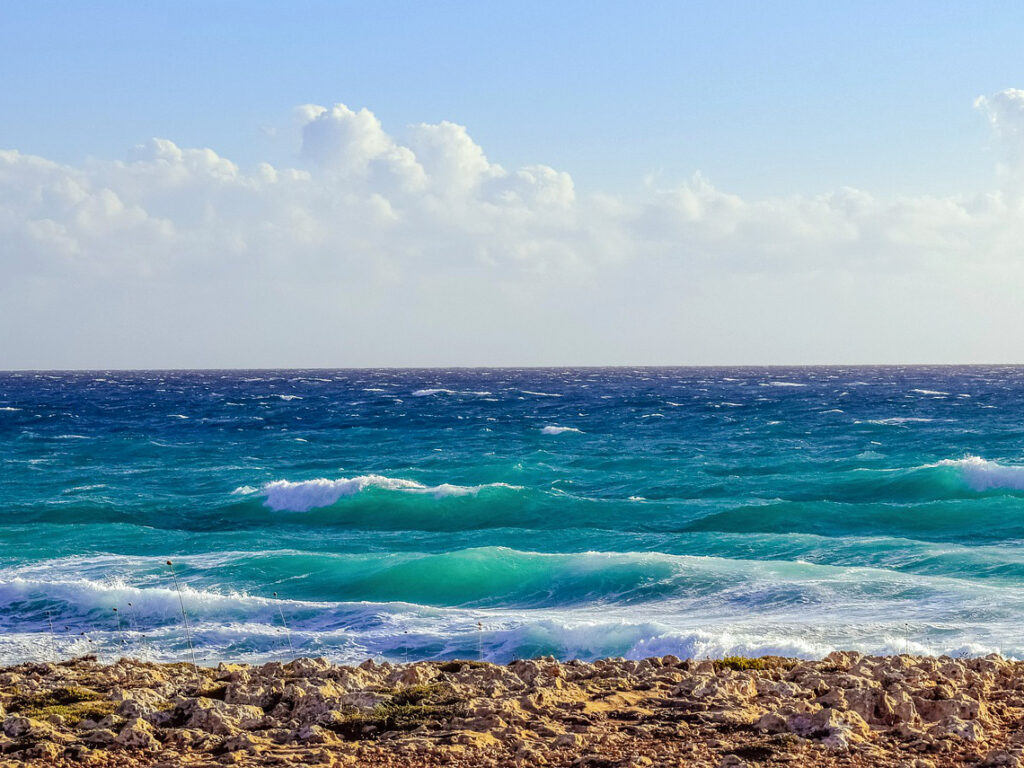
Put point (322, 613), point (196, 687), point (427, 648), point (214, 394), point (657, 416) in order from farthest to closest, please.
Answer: point (214, 394)
point (657, 416)
point (322, 613)
point (427, 648)
point (196, 687)

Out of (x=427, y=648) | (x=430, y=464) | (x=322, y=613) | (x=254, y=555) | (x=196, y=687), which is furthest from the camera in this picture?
(x=430, y=464)

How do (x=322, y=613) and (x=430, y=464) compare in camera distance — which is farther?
(x=430, y=464)

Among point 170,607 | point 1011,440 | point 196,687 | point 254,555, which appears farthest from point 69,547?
point 1011,440

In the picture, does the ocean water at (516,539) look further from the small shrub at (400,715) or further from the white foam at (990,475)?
the small shrub at (400,715)

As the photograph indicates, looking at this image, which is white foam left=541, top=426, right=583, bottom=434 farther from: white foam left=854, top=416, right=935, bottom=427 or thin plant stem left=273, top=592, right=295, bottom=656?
thin plant stem left=273, top=592, right=295, bottom=656

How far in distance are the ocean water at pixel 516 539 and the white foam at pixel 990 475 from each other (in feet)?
0.24

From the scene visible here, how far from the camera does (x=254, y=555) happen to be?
21531 millimetres

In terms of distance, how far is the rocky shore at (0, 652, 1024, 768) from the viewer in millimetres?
6438

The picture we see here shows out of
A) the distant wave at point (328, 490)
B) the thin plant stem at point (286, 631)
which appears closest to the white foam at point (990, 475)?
the distant wave at point (328, 490)

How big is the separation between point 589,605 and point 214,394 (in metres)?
82.7

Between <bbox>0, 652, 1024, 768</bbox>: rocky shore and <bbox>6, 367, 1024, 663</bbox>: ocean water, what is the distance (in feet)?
13.8

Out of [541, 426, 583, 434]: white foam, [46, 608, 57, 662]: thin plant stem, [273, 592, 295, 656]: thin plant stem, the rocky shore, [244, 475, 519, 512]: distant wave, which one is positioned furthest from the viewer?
[541, 426, 583, 434]: white foam

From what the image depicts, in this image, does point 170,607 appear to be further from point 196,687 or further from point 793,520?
point 793,520

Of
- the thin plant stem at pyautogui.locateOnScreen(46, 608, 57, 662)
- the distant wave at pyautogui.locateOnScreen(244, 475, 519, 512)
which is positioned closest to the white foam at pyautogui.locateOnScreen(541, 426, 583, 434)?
the distant wave at pyautogui.locateOnScreen(244, 475, 519, 512)
